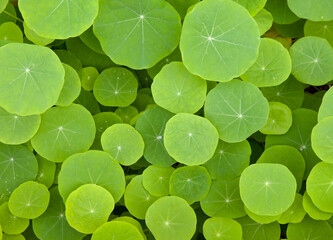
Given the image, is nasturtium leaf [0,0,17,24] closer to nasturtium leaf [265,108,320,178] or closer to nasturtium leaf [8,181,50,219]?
nasturtium leaf [8,181,50,219]

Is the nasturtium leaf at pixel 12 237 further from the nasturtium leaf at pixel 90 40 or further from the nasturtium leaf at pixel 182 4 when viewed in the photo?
the nasturtium leaf at pixel 182 4

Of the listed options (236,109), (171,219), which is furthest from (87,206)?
(236,109)

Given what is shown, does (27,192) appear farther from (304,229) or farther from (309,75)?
(309,75)

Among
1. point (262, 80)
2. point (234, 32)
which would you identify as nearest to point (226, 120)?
point (262, 80)

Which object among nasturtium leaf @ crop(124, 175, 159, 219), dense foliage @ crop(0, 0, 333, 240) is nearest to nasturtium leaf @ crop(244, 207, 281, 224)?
dense foliage @ crop(0, 0, 333, 240)

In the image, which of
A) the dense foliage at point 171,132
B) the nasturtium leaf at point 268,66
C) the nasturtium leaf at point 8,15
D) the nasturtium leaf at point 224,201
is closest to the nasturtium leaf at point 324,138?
the dense foliage at point 171,132
